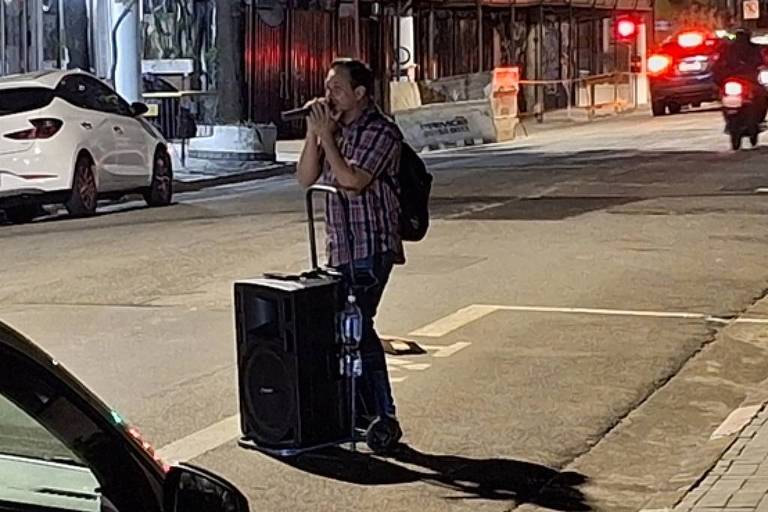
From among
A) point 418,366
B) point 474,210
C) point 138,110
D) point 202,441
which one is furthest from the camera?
point 138,110

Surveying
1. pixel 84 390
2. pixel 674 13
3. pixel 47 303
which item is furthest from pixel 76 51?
pixel 674 13

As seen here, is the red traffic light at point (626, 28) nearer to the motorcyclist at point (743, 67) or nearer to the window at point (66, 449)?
the motorcyclist at point (743, 67)

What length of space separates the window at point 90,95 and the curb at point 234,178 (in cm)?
324

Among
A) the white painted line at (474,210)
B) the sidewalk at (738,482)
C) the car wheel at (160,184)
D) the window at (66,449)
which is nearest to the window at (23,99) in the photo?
the car wheel at (160,184)

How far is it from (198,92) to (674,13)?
95.3 feet

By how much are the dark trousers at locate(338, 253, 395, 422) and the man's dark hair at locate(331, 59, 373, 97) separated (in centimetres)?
79

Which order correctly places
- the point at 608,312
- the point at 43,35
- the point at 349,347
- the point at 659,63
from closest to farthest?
the point at 349,347
the point at 608,312
the point at 43,35
the point at 659,63

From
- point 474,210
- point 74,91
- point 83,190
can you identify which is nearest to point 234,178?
point 74,91

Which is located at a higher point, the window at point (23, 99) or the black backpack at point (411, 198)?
the window at point (23, 99)

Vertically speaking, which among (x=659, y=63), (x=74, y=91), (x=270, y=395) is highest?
(x=659, y=63)

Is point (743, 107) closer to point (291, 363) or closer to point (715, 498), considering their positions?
point (291, 363)

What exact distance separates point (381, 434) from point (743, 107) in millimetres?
19031

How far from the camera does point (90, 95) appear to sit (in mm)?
19156

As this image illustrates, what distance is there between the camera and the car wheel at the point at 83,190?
18.3 metres
